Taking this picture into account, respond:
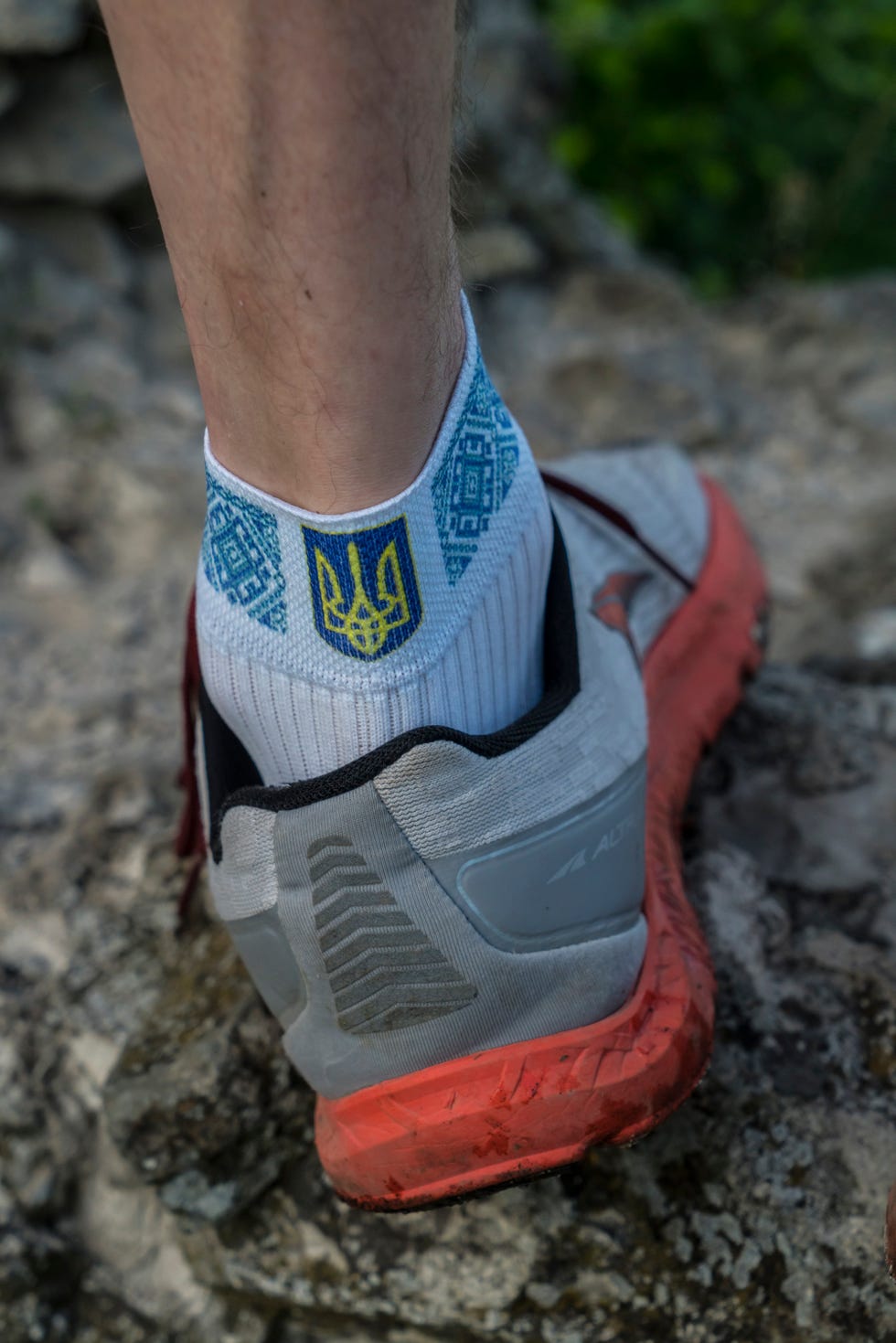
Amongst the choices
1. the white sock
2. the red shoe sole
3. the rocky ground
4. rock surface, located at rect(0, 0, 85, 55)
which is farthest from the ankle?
rock surface, located at rect(0, 0, 85, 55)

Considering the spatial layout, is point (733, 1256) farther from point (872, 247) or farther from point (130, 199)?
point (872, 247)

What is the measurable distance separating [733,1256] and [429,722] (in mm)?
493

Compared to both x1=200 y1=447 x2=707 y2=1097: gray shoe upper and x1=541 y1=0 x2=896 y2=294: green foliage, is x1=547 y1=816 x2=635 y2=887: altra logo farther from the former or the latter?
x1=541 y1=0 x2=896 y2=294: green foliage

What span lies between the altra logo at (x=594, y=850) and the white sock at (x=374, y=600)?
13 centimetres

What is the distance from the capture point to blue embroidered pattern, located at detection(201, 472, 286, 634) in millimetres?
750

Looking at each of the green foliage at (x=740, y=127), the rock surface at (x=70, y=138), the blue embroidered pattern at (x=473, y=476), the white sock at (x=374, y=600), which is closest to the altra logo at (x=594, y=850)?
the white sock at (x=374, y=600)

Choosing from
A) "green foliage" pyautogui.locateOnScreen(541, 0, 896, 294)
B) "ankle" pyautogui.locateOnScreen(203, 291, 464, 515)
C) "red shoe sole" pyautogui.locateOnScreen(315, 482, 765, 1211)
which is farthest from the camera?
"green foliage" pyautogui.locateOnScreen(541, 0, 896, 294)

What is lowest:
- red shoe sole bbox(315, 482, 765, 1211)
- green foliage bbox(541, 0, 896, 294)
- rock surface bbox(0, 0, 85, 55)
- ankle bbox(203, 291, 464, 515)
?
green foliage bbox(541, 0, 896, 294)

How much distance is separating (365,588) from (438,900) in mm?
235

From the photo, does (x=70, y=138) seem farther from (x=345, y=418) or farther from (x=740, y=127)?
(x=345, y=418)

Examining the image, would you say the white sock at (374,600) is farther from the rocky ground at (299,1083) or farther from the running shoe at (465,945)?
the rocky ground at (299,1083)

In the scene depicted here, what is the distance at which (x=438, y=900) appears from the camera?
792 millimetres

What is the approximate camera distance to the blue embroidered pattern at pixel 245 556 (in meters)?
0.75

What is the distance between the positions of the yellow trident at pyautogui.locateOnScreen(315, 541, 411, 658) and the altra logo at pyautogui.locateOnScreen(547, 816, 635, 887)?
0.23 meters
